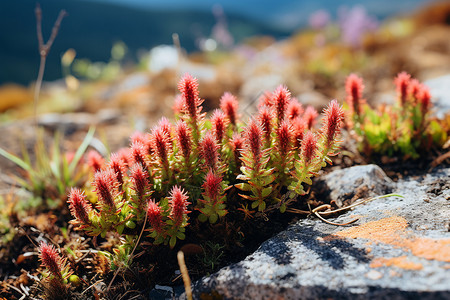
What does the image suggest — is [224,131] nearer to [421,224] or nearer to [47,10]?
[421,224]

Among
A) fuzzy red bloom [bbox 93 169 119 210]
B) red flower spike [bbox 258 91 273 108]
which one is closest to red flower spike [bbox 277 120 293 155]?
red flower spike [bbox 258 91 273 108]

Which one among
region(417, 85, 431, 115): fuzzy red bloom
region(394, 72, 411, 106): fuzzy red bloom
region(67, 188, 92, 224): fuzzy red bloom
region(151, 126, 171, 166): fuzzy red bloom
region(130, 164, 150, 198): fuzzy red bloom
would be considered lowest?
region(67, 188, 92, 224): fuzzy red bloom

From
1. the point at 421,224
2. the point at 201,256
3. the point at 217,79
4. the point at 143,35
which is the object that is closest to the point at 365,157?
the point at 421,224

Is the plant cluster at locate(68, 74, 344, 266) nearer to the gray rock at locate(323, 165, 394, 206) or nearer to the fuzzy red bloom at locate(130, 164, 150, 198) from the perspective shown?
the fuzzy red bloom at locate(130, 164, 150, 198)

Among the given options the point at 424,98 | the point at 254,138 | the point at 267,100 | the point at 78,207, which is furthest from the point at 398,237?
the point at 78,207

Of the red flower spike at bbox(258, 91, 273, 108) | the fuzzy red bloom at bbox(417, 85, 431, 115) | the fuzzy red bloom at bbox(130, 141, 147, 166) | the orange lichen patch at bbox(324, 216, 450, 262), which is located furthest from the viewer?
the fuzzy red bloom at bbox(417, 85, 431, 115)

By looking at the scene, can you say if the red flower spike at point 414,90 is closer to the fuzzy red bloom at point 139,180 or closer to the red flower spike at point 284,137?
the red flower spike at point 284,137
